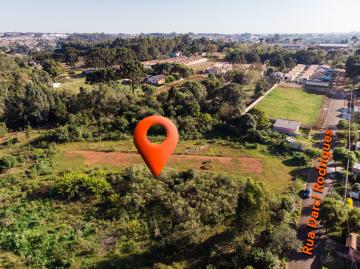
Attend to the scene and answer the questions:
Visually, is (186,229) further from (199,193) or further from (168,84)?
(168,84)

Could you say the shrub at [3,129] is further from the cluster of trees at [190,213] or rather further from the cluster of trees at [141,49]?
the cluster of trees at [141,49]

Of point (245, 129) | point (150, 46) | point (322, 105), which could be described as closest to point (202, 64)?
point (150, 46)

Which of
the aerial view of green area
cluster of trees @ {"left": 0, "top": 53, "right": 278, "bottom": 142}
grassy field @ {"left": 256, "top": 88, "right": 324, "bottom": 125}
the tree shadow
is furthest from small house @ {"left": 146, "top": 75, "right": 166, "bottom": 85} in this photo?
the tree shadow

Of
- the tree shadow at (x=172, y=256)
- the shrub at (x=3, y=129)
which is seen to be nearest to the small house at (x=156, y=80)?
the shrub at (x=3, y=129)

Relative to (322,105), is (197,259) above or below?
below

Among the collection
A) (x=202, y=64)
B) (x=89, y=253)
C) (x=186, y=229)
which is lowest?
(x=89, y=253)

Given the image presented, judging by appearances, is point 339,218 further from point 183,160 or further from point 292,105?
point 292,105
